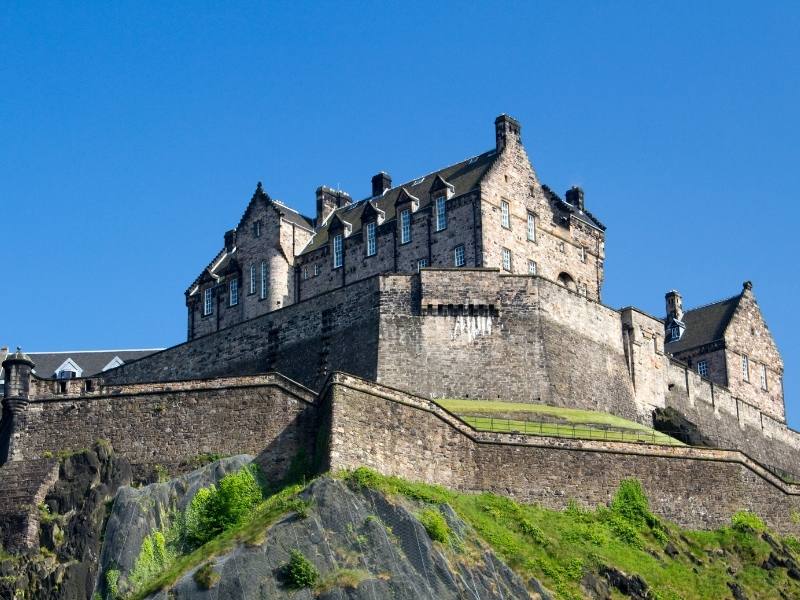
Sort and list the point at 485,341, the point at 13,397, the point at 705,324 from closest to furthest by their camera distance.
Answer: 1. the point at 13,397
2. the point at 485,341
3. the point at 705,324

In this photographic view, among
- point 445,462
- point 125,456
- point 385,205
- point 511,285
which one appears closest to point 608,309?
point 511,285

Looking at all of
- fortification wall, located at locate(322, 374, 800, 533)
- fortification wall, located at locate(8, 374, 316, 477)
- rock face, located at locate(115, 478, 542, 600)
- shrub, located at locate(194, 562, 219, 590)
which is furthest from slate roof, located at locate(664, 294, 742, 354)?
shrub, located at locate(194, 562, 219, 590)

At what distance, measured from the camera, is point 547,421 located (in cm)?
7219

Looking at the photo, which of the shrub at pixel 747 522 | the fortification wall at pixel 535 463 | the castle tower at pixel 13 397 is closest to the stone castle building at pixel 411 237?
the fortification wall at pixel 535 463

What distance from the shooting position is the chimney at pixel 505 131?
84.2 metres

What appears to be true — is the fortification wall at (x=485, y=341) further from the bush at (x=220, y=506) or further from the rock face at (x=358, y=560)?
the rock face at (x=358, y=560)

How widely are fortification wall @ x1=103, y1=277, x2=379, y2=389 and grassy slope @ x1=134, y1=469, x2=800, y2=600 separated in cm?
1415

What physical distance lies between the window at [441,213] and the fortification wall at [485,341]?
5.30 meters

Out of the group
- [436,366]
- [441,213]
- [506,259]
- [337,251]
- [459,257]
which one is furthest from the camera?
[337,251]

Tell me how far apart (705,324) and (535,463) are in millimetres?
34669

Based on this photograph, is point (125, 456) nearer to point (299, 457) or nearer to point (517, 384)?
point (299, 457)

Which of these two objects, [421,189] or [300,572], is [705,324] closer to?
[421,189]

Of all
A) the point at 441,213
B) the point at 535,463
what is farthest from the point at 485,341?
the point at 535,463

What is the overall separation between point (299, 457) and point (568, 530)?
35.9 ft
